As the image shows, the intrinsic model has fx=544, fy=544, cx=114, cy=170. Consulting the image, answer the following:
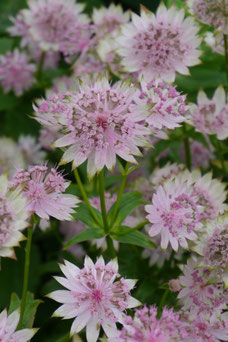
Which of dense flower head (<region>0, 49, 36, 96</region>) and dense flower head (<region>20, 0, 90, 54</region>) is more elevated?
dense flower head (<region>20, 0, 90, 54</region>)

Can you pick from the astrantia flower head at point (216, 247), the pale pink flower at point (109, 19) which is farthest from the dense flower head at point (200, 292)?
the pale pink flower at point (109, 19)

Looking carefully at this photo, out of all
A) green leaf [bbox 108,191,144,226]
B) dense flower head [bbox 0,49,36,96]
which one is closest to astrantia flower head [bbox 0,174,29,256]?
green leaf [bbox 108,191,144,226]

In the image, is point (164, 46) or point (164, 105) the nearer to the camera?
point (164, 105)

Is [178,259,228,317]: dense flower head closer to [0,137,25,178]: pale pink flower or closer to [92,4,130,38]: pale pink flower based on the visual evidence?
[0,137,25,178]: pale pink flower

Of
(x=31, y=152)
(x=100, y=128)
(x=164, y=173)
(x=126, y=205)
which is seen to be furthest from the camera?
(x=31, y=152)

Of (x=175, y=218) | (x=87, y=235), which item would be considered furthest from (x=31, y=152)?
(x=175, y=218)

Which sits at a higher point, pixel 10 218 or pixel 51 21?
pixel 51 21

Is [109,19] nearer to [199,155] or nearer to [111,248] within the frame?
[199,155]
